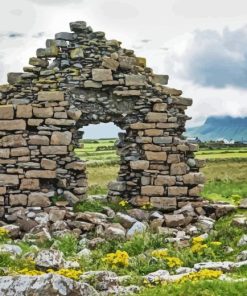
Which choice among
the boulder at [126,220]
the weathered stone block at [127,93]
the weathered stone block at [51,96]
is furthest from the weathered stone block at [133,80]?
the boulder at [126,220]

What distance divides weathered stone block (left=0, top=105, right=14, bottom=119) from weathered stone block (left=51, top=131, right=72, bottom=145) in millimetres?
1242

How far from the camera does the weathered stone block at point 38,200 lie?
16797mm

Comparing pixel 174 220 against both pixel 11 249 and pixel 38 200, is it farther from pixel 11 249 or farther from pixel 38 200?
pixel 11 249

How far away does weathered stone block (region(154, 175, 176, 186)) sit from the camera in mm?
17281

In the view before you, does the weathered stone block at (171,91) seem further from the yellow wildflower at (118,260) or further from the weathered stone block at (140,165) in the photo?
the yellow wildflower at (118,260)

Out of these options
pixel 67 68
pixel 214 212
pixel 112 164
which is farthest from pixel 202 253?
pixel 112 164

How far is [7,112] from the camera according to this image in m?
16.8

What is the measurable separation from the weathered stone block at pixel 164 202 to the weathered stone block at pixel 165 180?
0.41 meters

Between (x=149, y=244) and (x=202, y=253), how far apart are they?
145cm

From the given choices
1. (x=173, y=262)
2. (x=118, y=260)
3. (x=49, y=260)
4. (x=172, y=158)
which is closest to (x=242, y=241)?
(x=173, y=262)

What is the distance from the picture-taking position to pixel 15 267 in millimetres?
10875

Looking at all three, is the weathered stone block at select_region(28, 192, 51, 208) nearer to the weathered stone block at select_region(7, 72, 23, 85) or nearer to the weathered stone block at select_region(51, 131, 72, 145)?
the weathered stone block at select_region(51, 131, 72, 145)

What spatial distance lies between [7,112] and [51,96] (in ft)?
4.13

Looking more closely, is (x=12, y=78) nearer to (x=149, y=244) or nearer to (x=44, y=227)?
(x=44, y=227)
